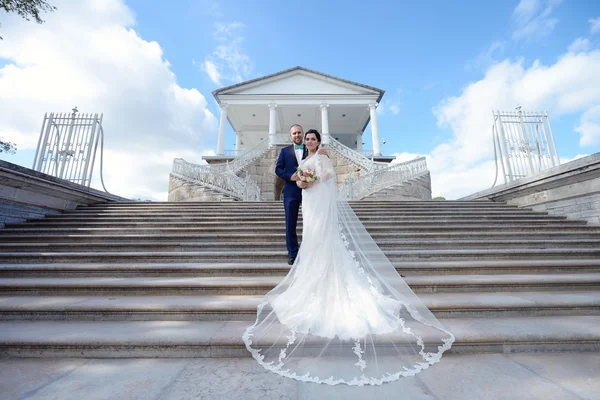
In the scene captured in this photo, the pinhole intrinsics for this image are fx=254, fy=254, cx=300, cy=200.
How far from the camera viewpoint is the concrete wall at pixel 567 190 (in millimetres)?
5152

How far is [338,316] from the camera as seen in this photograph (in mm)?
2279

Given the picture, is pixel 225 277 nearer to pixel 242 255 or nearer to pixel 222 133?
pixel 242 255

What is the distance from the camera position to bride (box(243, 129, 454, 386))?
73.9 inches

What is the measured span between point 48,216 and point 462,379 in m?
8.23

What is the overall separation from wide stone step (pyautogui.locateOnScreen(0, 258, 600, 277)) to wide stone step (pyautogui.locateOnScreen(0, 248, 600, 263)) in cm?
35

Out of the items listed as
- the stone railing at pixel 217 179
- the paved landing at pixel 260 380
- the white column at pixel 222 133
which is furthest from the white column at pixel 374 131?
the paved landing at pixel 260 380

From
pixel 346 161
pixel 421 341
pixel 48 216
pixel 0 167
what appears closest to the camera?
pixel 421 341

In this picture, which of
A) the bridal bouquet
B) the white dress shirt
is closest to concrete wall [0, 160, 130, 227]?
the white dress shirt

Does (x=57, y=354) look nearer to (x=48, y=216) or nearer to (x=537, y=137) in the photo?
(x=48, y=216)

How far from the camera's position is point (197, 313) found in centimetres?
260

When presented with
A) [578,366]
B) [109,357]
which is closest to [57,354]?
[109,357]

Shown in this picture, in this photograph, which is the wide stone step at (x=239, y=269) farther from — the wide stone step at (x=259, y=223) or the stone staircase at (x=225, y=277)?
the wide stone step at (x=259, y=223)

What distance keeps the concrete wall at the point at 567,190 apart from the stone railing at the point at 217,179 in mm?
9651

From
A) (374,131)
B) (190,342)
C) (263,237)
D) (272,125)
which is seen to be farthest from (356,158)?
(190,342)
